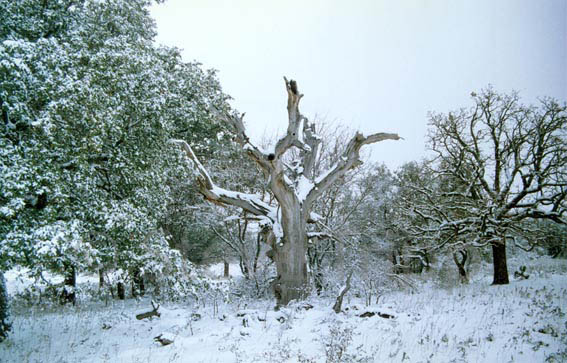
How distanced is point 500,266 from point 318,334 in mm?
10014

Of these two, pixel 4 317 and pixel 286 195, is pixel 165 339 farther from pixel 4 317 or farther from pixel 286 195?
pixel 286 195

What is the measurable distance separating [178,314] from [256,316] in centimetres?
240

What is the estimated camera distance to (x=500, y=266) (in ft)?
40.9

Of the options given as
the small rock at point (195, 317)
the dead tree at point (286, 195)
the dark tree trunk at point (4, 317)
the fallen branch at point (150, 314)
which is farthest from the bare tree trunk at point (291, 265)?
the dark tree trunk at point (4, 317)

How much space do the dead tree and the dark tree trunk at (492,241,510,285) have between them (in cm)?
678

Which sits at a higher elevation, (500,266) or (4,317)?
(500,266)

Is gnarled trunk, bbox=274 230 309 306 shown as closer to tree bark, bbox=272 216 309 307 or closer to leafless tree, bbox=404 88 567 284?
tree bark, bbox=272 216 309 307

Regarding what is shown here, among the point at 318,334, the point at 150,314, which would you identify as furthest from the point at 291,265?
the point at 150,314

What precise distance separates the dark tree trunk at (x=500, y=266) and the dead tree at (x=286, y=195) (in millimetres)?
6782

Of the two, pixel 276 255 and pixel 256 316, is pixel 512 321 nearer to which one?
pixel 256 316

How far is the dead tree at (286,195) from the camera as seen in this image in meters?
9.52

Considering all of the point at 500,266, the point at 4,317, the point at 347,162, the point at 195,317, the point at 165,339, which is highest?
the point at 347,162

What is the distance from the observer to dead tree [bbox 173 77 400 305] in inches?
375

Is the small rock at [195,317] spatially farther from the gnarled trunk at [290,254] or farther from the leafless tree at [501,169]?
the leafless tree at [501,169]
